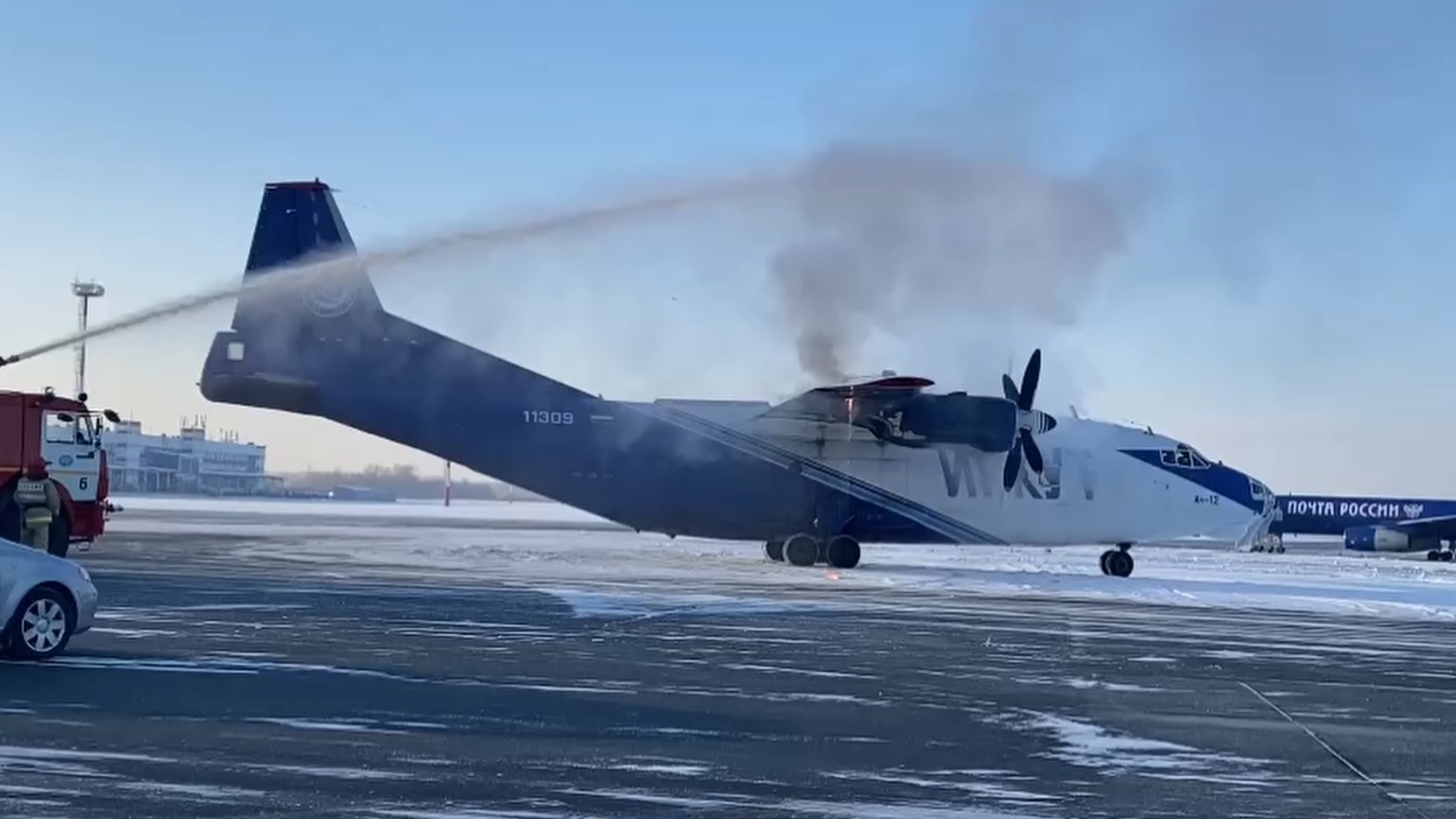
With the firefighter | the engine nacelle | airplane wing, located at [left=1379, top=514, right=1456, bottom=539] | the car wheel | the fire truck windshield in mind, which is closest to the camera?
the car wheel

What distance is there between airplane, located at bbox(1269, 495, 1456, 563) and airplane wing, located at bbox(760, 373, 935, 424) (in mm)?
35491

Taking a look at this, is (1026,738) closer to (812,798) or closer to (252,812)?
(812,798)

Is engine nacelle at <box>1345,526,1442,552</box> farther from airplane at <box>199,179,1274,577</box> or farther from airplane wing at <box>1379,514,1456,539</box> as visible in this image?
airplane at <box>199,179,1274,577</box>

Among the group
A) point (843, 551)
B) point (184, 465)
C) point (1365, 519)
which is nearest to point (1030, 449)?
point (843, 551)

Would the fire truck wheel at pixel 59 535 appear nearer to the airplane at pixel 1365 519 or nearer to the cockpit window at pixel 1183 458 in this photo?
the cockpit window at pixel 1183 458

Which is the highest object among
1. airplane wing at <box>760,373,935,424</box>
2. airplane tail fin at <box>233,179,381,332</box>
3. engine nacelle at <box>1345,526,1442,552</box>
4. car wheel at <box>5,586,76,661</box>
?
airplane tail fin at <box>233,179,381,332</box>

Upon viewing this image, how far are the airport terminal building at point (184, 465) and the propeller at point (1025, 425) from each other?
101213 millimetres

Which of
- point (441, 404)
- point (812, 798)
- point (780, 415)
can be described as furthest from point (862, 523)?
point (812, 798)

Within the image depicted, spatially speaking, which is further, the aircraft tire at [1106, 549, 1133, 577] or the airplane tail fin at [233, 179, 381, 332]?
the aircraft tire at [1106, 549, 1133, 577]

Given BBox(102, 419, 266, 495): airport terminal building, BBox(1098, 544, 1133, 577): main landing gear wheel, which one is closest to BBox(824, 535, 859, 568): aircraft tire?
BBox(1098, 544, 1133, 577): main landing gear wheel

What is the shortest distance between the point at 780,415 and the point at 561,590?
10.9 meters

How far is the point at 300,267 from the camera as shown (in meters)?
33.1

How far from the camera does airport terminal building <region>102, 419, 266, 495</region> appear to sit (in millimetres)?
131125

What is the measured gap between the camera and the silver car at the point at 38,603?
1415 centimetres
